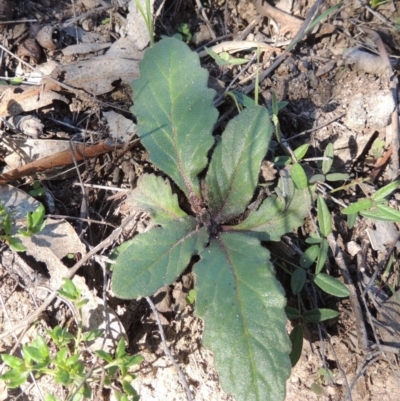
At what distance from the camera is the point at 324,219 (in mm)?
1525

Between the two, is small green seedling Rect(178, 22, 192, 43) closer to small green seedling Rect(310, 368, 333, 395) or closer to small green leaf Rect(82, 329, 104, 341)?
small green leaf Rect(82, 329, 104, 341)

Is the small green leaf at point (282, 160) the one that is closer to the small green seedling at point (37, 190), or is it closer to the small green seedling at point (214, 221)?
the small green seedling at point (214, 221)

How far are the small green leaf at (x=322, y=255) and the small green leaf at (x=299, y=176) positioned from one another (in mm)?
203

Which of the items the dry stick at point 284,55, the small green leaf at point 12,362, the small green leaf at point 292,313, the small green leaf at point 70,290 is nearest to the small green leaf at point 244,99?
the dry stick at point 284,55

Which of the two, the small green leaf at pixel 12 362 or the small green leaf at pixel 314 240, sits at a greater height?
the small green leaf at pixel 314 240

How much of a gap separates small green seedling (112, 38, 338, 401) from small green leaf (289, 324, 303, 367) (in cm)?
22

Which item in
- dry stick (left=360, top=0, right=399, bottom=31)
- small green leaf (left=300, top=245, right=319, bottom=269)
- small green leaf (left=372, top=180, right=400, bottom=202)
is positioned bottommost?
small green leaf (left=300, top=245, right=319, bottom=269)

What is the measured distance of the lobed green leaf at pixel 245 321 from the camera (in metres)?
1.23

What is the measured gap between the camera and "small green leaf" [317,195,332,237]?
1.53 meters

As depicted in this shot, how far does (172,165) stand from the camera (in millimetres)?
1583

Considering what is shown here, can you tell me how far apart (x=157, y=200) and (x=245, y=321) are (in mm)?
518

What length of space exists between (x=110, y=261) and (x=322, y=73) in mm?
1133

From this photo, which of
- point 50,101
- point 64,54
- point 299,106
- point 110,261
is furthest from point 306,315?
point 64,54

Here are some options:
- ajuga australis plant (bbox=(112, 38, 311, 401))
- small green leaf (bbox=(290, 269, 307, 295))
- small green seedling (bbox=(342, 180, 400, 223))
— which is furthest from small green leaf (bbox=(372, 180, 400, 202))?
small green leaf (bbox=(290, 269, 307, 295))
